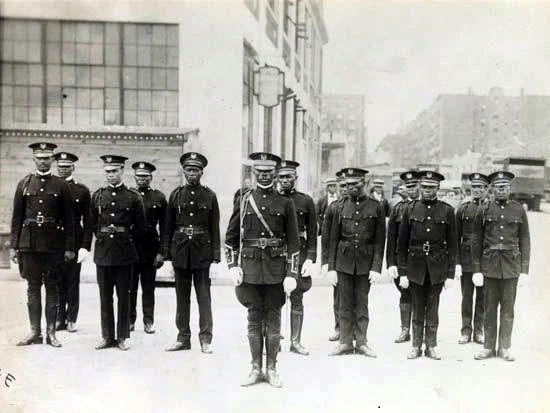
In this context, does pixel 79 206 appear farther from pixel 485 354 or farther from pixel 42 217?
pixel 485 354

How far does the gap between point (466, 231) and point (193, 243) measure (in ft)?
10.7

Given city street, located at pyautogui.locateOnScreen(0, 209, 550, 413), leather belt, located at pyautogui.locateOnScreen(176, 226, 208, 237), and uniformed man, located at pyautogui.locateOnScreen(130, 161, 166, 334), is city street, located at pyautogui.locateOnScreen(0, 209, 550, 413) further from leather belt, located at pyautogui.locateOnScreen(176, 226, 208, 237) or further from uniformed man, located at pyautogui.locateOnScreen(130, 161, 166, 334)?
leather belt, located at pyautogui.locateOnScreen(176, 226, 208, 237)

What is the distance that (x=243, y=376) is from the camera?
4.80 meters

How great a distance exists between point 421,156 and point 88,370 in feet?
135

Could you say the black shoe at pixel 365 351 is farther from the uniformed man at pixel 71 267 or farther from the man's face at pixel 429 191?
the uniformed man at pixel 71 267

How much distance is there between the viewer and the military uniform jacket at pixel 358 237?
5504 millimetres

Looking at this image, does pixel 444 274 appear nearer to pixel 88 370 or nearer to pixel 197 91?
pixel 88 370

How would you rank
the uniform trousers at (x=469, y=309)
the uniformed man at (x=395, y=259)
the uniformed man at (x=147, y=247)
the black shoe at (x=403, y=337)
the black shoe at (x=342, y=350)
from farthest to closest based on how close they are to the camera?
the uniformed man at (x=147, y=247) → the uniform trousers at (x=469, y=309) → the black shoe at (x=403, y=337) → the uniformed man at (x=395, y=259) → the black shoe at (x=342, y=350)

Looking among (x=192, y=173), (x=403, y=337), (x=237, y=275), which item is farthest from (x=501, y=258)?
(x=192, y=173)

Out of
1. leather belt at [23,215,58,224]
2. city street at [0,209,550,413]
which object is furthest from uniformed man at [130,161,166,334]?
leather belt at [23,215,58,224]

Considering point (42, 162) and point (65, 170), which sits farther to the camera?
point (65, 170)

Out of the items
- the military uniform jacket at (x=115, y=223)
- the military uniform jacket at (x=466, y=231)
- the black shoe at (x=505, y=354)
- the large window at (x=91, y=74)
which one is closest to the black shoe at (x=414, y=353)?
the black shoe at (x=505, y=354)

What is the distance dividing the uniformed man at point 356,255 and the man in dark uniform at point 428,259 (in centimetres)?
32

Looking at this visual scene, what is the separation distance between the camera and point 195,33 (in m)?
10.2
